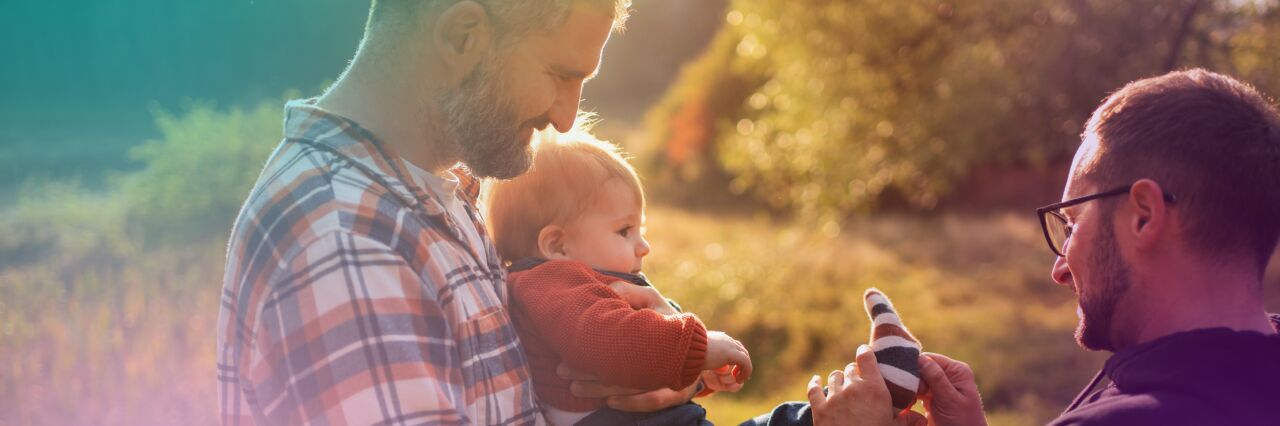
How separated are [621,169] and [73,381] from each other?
3941mm

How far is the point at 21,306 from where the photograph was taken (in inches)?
217

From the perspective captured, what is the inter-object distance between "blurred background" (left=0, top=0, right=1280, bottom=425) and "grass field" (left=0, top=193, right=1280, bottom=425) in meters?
0.02

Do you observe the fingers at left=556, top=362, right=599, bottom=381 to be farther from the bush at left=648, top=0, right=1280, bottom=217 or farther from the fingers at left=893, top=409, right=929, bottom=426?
the bush at left=648, top=0, right=1280, bottom=217

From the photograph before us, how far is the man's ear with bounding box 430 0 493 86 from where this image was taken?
214 cm

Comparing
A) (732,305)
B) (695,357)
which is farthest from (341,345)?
(732,305)

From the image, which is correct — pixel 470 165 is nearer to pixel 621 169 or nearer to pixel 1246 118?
pixel 621 169

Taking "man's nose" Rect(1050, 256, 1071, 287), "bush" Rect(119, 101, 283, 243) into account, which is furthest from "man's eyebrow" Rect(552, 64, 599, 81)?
"bush" Rect(119, 101, 283, 243)

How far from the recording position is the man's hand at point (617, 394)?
2.31 m

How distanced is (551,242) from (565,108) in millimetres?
442

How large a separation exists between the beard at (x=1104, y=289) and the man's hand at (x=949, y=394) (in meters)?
0.44

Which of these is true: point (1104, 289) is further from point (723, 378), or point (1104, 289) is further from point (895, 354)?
point (723, 378)

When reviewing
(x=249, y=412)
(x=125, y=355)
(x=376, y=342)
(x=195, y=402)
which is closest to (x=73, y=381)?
(x=125, y=355)

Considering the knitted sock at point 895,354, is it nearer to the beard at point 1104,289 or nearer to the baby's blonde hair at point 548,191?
the beard at point 1104,289

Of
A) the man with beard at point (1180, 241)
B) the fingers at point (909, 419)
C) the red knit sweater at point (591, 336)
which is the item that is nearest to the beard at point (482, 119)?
the red knit sweater at point (591, 336)
